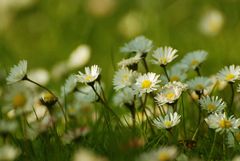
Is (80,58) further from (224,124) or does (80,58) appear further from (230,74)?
(224,124)

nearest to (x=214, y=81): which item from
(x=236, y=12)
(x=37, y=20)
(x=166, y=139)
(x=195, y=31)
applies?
(x=166, y=139)

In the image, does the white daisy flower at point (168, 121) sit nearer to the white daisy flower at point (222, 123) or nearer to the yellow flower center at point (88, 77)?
the white daisy flower at point (222, 123)

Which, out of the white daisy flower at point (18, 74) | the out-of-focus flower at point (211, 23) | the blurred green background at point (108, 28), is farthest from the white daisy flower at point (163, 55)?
the out-of-focus flower at point (211, 23)

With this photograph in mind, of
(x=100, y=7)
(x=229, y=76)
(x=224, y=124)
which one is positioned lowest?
(x=224, y=124)

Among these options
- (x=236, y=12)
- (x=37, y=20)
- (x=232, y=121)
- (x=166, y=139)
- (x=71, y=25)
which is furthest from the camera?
(x=37, y=20)

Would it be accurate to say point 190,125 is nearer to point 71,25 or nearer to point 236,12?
point 236,12

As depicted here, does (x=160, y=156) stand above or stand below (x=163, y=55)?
below

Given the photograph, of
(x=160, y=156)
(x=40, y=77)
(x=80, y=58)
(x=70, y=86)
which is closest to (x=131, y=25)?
(x=80, y=58)
